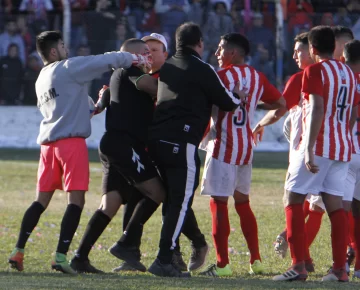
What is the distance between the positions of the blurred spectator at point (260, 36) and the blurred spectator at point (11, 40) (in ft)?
16.5

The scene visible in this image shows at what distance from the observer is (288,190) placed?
722 cm

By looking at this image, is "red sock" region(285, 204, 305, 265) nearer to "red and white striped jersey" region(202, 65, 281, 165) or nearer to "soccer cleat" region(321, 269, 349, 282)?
"soccer cleat" region(321, 269, 349, 282)

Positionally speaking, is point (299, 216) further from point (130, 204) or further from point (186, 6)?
point (186, 6)

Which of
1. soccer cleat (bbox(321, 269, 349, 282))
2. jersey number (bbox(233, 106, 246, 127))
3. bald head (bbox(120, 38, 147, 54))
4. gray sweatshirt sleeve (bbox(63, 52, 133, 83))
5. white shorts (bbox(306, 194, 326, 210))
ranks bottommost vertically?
soccer cleat (bbox(321, 269, 349, 282))

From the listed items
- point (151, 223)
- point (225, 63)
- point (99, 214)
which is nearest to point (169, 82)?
point (225, 63)

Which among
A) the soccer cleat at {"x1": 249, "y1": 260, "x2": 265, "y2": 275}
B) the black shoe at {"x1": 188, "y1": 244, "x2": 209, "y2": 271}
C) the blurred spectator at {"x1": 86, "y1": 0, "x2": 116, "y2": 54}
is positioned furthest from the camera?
the blurred spectator at {"x1": 86, "y1": 0, "x2": 116, "y2": 54}

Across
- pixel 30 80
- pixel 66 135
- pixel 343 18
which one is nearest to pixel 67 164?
pixel 66 135

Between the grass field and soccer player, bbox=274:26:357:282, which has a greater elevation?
soccer player, bbox=274:26:357:282

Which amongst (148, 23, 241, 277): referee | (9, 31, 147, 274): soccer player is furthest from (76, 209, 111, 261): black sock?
(148, 23, 241, 277): referee

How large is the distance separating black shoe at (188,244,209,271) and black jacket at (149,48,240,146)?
3.64 feet

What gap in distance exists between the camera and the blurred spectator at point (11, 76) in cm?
2162

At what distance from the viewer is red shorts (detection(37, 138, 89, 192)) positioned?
7500 mm

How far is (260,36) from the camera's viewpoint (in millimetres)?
21156

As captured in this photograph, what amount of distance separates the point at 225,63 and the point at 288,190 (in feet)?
3.98
